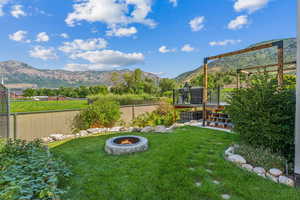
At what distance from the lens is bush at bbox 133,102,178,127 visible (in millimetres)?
8438

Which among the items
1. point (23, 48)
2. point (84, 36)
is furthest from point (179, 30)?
point (23, 48)

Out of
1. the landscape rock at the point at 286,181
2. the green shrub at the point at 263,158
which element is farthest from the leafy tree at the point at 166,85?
the landscape rock at the point at 286,181

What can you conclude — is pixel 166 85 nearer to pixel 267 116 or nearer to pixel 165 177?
pixel 267 116

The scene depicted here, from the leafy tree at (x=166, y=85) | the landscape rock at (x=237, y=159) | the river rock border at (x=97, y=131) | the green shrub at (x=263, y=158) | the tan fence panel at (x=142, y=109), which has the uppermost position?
the leafy tree at (x=166, y=85)

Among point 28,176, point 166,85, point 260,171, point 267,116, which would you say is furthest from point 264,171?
point 166,85

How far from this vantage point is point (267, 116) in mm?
3270

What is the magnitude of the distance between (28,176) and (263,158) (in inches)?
161

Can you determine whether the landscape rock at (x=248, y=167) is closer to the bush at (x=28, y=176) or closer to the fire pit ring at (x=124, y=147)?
the fire pit ring at (x=124, y=147)

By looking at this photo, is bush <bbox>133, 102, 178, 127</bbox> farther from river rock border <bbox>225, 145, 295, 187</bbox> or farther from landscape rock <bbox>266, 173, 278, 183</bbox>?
landscape rock <bbox>266, 173, 278, 183</bbox>

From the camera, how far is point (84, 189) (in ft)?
7.93

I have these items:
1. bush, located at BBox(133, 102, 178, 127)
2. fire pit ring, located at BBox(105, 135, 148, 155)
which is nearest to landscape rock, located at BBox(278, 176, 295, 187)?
fire pit ring, located at BBox(105, 135, 148, 155)

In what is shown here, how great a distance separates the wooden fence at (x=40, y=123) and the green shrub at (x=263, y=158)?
261 inches

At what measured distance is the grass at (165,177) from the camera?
88.8 inches

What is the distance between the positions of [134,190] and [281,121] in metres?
3.29
